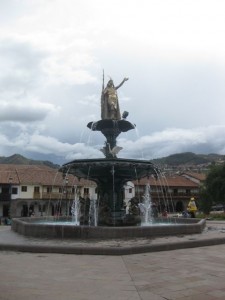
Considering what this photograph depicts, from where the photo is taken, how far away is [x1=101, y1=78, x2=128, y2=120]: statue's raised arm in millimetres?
19500

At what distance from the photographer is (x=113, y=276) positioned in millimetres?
7621

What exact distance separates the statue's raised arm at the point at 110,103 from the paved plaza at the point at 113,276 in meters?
9.88

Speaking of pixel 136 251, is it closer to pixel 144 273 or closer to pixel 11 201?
pixel 144 273

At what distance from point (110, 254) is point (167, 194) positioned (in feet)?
221

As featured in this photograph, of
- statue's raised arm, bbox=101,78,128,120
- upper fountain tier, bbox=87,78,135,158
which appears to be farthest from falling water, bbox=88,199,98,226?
statue's raised arm, bbox=101,78,128,120

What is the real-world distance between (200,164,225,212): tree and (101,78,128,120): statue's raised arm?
2908cm

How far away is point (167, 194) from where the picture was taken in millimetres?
76625

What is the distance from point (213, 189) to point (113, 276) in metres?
40.9

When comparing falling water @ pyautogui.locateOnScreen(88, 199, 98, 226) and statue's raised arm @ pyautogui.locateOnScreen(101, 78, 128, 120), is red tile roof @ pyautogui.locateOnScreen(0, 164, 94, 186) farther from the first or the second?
falling water @ pyautogui.locateOnScreen(88, 199, 98, 226)

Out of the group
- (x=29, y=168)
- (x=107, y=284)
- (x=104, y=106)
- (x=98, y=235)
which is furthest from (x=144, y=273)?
(x=29, y=168)

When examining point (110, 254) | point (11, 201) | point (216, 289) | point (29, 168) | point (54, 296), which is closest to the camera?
point (54, 296)

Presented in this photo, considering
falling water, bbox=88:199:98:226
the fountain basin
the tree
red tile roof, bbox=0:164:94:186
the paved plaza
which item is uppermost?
red tile roof, bbox=0:164:94:186

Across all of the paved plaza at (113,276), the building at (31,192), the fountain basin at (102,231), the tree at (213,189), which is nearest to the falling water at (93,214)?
the fountain basin at (102,231)

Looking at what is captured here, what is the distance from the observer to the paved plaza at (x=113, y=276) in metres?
6.24
